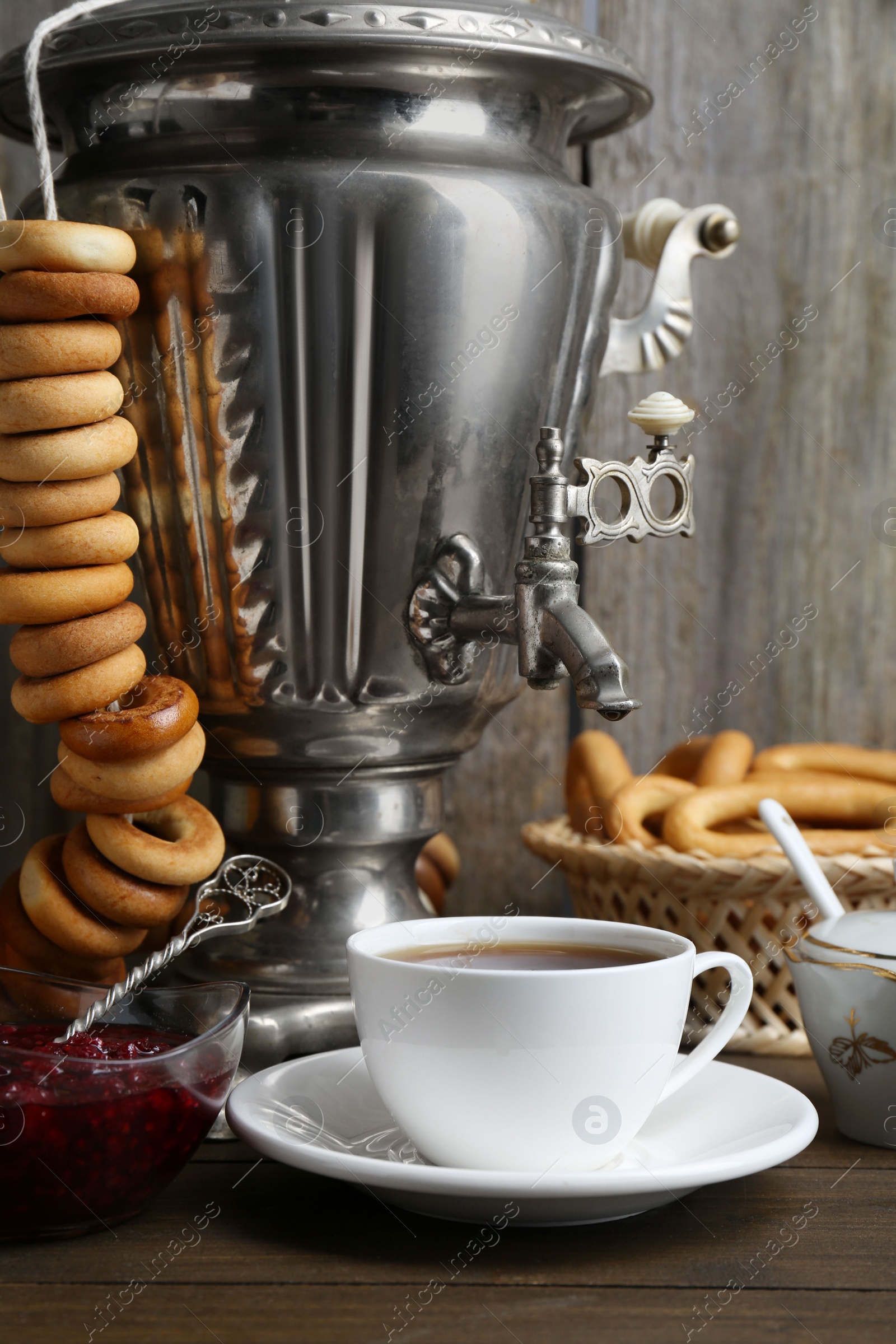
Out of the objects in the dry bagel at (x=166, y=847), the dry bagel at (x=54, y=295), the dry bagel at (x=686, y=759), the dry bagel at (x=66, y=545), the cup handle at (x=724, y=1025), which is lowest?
the dry bagel at (x=686, y=759)

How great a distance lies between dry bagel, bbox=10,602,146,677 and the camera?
0.62 m

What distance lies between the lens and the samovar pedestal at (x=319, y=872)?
2.34 ft

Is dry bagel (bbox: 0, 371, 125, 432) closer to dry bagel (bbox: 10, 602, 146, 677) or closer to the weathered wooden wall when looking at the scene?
dry bagel (bbox: 10, 602, 146, 677)

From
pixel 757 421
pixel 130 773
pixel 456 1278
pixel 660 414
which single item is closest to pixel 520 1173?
pixel 456 1278

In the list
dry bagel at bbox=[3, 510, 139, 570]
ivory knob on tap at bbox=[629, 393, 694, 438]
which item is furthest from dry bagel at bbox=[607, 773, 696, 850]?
dry bagel at bbox=[3, 510, 139, 570]

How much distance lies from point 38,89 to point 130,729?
33 cm

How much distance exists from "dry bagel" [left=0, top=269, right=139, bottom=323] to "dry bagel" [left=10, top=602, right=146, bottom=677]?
14 centimetres

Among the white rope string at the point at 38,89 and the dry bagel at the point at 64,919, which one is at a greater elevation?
the white rope string at the point at 38,89

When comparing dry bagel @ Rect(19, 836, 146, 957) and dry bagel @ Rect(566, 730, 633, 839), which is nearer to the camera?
dry bagel @ Rect(19, 836, 146, 957)

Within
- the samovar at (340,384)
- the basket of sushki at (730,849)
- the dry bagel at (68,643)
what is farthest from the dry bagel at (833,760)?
the dry bagel at (68,643)

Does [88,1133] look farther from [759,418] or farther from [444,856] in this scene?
[759,418]

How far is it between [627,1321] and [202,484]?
1.46 feet

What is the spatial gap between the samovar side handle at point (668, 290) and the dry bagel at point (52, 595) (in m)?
0.34

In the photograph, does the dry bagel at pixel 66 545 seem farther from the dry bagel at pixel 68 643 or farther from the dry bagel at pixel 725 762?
the dry bagel at pixel 725 762
